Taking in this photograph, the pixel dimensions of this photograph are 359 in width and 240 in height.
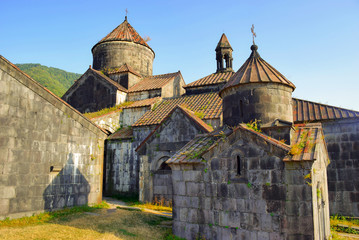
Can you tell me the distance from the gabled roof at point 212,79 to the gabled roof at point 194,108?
7.15 ft

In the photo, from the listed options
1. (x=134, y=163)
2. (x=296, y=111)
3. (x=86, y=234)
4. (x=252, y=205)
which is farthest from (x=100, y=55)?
(x=252, y=205)

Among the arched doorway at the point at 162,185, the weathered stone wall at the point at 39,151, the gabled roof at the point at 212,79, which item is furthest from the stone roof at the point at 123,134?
the gabled roof at the point at 212,79

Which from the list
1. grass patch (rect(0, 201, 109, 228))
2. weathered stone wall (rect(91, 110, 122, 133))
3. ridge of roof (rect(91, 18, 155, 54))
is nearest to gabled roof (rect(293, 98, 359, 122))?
grass patch (rect(0, 201, 109, 228))

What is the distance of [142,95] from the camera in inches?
715

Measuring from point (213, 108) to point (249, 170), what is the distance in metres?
7.36

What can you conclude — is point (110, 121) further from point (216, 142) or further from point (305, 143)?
point (305, 143)

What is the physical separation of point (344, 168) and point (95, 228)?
8724 mm

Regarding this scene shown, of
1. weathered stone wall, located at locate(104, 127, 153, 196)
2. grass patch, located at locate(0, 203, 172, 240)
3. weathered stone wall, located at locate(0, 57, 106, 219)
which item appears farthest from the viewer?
weathered stone wall, located at locate(104, 127, 153, 196)

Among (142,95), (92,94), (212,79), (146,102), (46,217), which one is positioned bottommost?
(46,217)

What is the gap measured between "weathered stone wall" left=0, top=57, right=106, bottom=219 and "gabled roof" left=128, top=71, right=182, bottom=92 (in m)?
7.79

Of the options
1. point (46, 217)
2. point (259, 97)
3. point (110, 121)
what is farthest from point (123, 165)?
point (259, 97)

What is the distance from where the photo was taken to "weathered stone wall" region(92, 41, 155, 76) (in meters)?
20.0

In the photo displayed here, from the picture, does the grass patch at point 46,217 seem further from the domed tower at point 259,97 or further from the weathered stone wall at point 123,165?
the domed tower at point 259,97

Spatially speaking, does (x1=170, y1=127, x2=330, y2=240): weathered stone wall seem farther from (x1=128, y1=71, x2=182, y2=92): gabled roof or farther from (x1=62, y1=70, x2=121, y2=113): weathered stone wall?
(x1=62, y1=70, x2=121, y2=113): weathered stone wall
